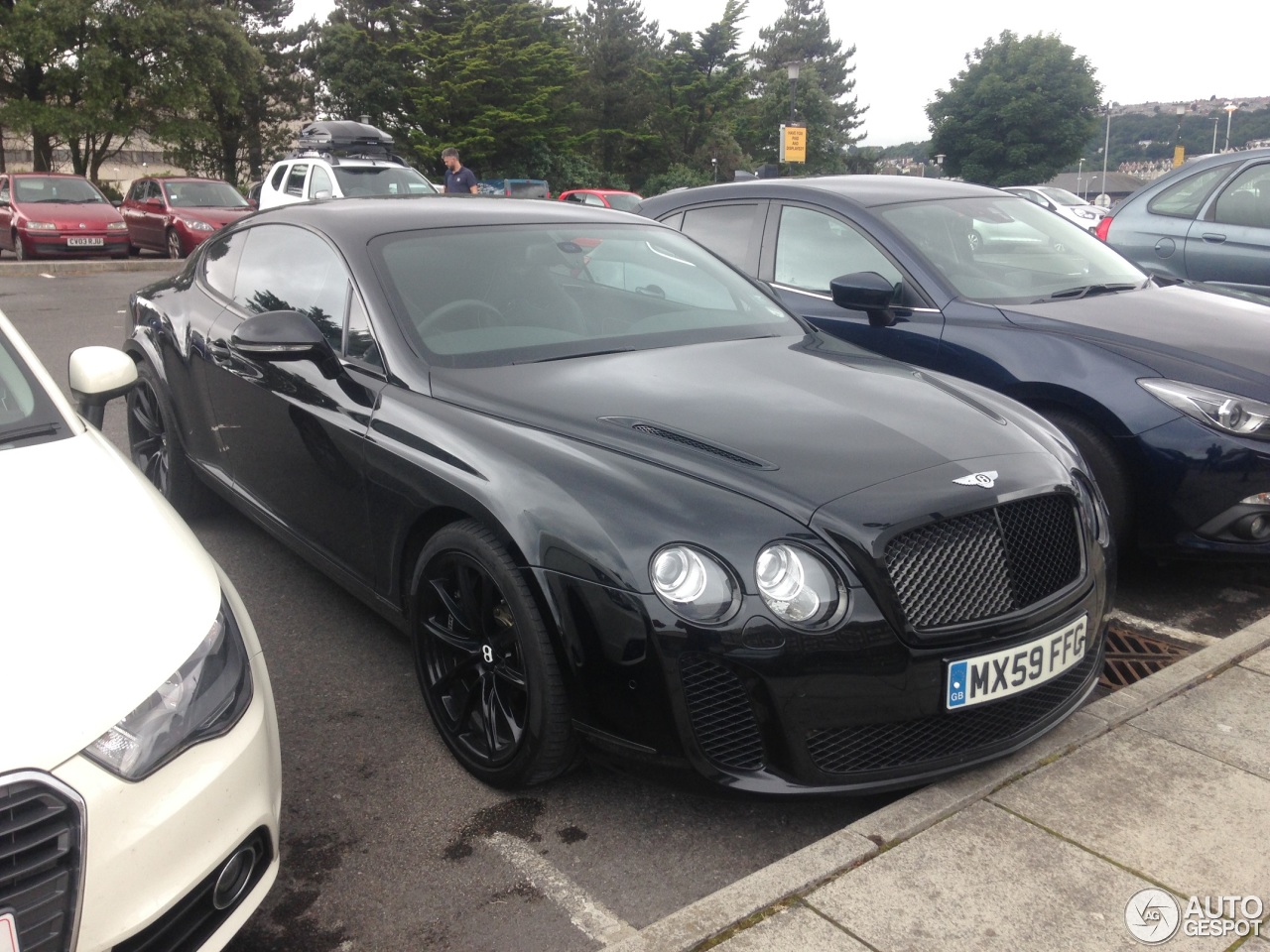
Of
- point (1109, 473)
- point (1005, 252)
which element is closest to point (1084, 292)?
point (1005, 252)

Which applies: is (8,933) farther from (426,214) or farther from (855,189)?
(855,189)

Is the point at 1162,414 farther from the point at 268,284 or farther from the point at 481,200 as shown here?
the point at 268,284

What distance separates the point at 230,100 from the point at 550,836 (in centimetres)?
4075

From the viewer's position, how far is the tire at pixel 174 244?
60.4 feet

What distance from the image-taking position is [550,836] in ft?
9.21

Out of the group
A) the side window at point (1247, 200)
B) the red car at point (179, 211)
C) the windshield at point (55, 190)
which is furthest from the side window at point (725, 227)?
the windshield at point (55, 190)

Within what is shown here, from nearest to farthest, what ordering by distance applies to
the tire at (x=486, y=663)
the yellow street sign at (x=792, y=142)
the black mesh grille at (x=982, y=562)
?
1. the black mesh grille at (x=982, y=562)
2. the tire at (x=486, y=663)
3. the yellow street sign at (x=792, y=142)

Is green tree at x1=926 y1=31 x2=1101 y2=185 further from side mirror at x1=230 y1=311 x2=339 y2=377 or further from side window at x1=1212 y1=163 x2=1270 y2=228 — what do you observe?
side mirror at x1=230 y1=311 x2=339 y2=377

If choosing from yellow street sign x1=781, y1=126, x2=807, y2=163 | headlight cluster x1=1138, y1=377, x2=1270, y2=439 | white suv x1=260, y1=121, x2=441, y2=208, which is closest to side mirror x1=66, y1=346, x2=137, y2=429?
headlight cluster x1=1138, y1=377, x2=1270, y2=439

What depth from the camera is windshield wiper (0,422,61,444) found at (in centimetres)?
270

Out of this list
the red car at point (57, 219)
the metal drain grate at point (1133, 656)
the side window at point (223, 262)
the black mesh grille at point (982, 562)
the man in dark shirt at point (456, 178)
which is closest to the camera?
the black mesh grille at point (982, 562)

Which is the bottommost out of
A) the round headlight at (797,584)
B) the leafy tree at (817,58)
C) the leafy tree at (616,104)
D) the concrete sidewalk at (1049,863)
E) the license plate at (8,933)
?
the concrete sidewalk at (1049,863)

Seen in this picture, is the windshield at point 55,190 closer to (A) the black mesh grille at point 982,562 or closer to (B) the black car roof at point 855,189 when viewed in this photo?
(B) the black car roof at point 855,189

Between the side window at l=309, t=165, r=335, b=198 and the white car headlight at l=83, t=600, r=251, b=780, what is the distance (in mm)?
14409
